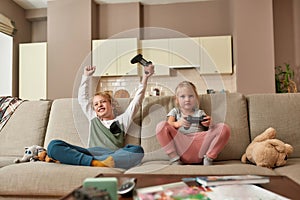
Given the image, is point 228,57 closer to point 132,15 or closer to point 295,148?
point 132,15

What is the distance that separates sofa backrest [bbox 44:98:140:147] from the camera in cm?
212

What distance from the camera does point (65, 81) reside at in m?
4.75

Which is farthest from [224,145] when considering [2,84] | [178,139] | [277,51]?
[2,84]

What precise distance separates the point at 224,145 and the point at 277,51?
3077 mm

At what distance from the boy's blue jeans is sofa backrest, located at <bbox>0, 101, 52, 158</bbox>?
0.53 m

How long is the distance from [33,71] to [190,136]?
3.65 metres

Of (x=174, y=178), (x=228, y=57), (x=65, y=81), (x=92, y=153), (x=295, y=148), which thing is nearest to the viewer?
(x=174, y=178)

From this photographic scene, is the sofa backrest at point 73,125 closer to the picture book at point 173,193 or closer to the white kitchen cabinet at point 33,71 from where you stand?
the picture book at point 173,193

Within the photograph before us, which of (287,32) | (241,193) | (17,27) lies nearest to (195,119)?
(241,193)

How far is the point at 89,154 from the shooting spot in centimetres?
183

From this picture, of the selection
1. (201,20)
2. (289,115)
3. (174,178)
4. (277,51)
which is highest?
(201,20)

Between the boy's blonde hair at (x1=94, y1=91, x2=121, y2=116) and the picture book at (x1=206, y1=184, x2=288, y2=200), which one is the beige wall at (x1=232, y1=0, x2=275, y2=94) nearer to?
the boy's blonde hair at (x1=94, y1=91, x2=121, y2=116)

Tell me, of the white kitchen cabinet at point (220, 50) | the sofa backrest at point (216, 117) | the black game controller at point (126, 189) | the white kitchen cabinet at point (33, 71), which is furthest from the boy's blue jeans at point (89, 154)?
the white kitchen cabinet at point (33, 71)

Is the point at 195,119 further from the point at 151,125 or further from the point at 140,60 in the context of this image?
the point at 140,60
